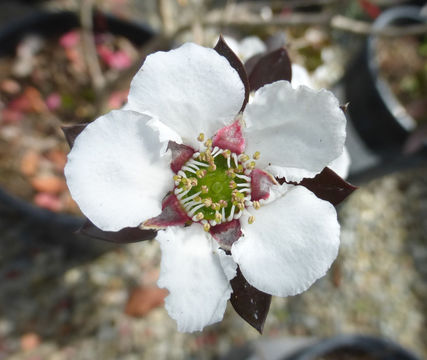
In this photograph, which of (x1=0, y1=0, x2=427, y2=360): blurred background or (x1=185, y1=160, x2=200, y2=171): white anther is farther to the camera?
(x1=0, y1=0, x2=427, y2=360): blurred background

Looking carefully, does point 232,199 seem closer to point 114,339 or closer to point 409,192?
point 114,339

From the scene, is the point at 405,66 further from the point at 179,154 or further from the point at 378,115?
the point at 179,154

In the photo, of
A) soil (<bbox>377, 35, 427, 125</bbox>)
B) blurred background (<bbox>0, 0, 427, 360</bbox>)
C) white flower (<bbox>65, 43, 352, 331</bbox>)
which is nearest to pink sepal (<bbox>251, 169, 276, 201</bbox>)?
white flower (<bbox>65, 43, 352, 331</bbox>)

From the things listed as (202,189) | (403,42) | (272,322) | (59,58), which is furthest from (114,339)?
(403,42)

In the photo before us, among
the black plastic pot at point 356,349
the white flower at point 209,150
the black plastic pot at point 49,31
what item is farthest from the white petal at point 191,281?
the black plastic pot at point 356,349

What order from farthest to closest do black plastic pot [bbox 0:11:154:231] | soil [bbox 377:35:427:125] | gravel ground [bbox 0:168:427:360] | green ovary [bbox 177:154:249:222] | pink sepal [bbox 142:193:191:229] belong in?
soil [bbox 377:35:427:125]
gravel ground [bbox 0:168:427:360]
black plastic pot [bbox 0:11:154:231]
green ovary [bbox 177:154:249:222]
pink sepal [bbox 142:193:191:229]

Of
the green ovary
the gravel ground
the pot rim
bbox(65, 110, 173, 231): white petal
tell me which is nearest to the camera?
bbox(65, 110, 173, 231): white petal

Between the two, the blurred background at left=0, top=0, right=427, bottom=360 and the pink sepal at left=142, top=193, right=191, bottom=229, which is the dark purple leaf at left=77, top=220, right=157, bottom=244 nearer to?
the pink sepal at left=142, top=193, right=191, bottom=229
